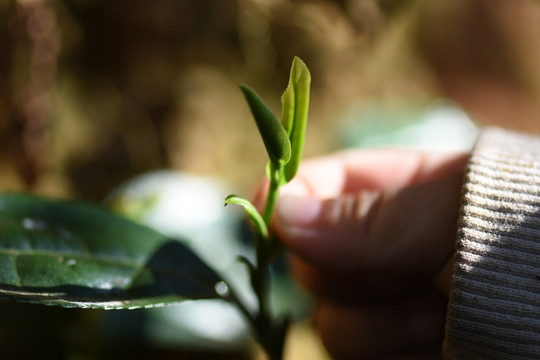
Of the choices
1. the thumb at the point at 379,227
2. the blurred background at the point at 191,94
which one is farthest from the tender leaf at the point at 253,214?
the blurred background at the point at 191,94

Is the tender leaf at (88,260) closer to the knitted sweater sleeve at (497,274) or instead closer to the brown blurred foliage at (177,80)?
the knitted sweater sleeve at (497,274)

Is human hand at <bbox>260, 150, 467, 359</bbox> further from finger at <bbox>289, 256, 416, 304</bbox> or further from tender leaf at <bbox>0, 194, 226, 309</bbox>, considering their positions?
tender leaf at <bbox>0, 194, 226, 309</bbox>

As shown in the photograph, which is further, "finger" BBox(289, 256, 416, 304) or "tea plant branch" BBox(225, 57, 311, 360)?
"finger" BBox(289, 256, 416, 304)

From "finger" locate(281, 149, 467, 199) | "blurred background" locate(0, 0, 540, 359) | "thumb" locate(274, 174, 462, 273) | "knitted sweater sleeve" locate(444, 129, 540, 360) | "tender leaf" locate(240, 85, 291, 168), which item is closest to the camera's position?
"tender leaf" locate(240, 85, 291, 168)

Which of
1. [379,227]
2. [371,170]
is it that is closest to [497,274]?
[379,227]

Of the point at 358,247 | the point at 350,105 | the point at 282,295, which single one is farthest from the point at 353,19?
the point at 358,247

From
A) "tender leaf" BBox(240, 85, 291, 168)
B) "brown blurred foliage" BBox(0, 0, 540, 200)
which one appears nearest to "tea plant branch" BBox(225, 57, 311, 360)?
"tender leaf" BBox(240, 85, 291, 168)

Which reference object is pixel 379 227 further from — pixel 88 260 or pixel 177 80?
pixel 177 80
